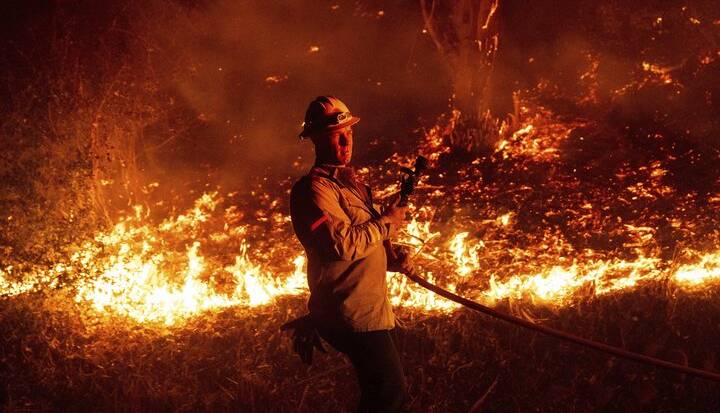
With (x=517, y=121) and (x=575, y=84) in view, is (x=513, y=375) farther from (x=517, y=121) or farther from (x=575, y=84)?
(x=575, y=84)

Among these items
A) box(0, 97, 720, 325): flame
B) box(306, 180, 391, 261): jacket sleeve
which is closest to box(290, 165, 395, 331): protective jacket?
box(306, 180, 391, 261): jacket sleeve

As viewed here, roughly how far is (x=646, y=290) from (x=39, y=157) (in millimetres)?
6328

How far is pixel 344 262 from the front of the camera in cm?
319

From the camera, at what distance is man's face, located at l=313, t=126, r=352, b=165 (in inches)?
129

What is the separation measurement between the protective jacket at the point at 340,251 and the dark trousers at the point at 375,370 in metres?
Result: 0.06

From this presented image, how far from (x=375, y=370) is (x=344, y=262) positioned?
0.58 metres

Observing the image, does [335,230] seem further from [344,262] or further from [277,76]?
[277,76]

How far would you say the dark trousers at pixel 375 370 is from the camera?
3.11m

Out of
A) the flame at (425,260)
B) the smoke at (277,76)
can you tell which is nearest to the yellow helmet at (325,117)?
the flame at (425,260)

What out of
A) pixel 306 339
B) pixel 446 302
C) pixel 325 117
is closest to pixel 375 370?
pixel 306 339

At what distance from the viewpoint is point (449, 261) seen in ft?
20.7

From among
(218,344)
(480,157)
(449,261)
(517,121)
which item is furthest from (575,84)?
(218,344)

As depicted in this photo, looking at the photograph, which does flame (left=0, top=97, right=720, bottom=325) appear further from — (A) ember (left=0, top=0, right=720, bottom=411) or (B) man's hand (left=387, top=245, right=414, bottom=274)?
(B) man's hand (left=387, top=245, right=414, bottom=274)

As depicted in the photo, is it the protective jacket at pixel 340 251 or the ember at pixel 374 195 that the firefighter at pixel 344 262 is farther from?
the ember at pixel 374 195
